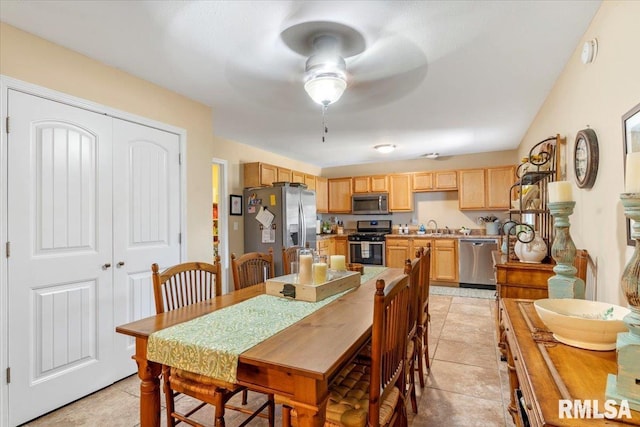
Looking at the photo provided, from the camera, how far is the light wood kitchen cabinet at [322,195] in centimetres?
653

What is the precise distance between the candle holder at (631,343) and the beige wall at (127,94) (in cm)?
296

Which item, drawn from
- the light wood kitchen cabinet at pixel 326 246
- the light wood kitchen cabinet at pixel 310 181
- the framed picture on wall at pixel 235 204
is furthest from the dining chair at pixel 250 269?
the light wood kitchen cabinet at pixel 310 181

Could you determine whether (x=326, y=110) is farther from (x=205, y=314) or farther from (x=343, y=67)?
(x=205, y=314)

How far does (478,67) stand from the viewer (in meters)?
2.45

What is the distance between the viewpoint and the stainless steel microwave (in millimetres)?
6293

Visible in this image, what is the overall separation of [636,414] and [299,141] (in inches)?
175

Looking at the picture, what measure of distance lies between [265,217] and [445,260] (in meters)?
3.17

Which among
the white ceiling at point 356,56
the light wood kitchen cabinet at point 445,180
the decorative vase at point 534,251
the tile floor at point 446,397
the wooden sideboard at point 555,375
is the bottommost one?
the tile floor at point 446,397

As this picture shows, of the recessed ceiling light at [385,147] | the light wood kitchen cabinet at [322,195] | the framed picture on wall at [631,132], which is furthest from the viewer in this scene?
the light wood kitchen cabinet at [322,195]

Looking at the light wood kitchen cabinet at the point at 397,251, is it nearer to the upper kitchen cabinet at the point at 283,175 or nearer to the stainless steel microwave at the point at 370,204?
the stainless steel microwave at the point at 370,204

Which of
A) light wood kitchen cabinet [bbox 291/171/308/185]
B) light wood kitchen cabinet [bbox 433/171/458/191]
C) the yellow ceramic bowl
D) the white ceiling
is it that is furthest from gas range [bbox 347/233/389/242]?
the yellow ceramic bowl

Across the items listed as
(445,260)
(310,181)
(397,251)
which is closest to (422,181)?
(397,251)

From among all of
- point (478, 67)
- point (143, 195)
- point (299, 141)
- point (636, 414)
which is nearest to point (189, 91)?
point (143, 195)

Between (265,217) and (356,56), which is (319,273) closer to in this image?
(356,56)
